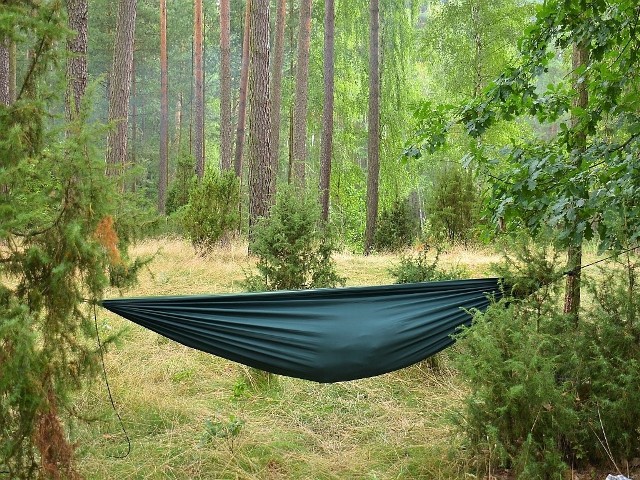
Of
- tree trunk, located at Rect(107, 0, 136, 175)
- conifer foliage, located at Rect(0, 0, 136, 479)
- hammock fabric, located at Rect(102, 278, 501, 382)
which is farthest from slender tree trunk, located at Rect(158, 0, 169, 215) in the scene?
conifer foliage, located at Rect(0, 0, 136, 479)

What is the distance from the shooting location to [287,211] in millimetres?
3986

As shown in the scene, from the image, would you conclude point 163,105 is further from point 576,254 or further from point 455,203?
point 576,254

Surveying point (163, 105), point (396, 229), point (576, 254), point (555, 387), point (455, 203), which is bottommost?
point (555, 387)

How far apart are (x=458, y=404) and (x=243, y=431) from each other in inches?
45.5

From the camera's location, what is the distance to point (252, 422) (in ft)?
10.5

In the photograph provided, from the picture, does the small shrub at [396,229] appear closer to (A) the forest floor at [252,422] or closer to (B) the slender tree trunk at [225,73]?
(B) the slender tree trunk at [225,73]

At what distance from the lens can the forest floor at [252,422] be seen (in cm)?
266

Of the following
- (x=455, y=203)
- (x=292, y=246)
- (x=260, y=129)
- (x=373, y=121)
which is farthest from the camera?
(x=373, y=121)

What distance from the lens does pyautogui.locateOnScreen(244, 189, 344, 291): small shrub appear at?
3.94 m

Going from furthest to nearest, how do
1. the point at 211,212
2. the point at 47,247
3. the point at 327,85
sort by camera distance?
the point at 327,85 → the point at 211,212 → the point at 47,247

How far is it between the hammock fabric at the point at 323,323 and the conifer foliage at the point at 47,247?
0.27m

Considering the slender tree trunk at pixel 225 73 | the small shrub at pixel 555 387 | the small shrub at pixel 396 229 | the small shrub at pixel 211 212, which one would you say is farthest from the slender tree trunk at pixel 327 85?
the small shrub at pixel 555 387

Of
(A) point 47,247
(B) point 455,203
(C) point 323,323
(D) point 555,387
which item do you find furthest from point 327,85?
(A) point 47,247

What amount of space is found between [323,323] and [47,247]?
3.71 ft
